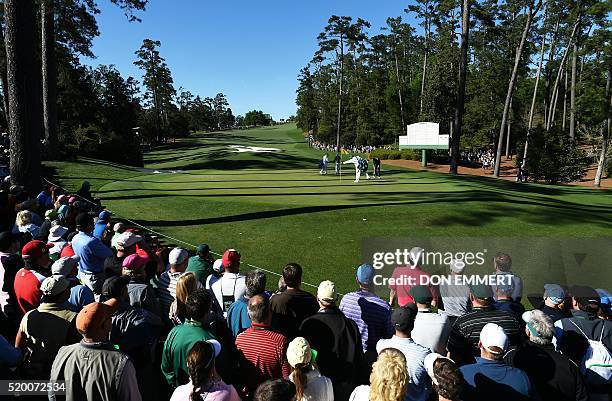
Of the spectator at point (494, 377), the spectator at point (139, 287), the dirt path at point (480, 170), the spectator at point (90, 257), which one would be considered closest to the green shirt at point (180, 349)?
the spectator at point (139, 287)

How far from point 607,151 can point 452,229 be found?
114 feet

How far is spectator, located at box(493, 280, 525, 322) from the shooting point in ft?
17.8

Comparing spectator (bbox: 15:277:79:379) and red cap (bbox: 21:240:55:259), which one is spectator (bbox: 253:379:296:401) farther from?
red cap (bbox: 21:240:55:259)

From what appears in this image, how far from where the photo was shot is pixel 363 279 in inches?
218

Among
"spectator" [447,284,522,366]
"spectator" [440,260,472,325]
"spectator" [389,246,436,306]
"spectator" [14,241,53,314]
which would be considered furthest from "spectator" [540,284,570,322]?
"spectator" [14,241,53,314]

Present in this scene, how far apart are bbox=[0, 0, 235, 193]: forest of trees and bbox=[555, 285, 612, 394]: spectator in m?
16.7

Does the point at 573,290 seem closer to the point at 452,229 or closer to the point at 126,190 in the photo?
the point at 452,229

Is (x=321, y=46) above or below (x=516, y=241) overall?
above

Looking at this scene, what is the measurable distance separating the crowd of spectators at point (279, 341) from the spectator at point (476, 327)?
0.01m

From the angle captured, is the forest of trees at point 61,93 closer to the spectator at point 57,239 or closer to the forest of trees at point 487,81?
the spectator at point 57,239

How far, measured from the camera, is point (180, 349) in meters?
4.07

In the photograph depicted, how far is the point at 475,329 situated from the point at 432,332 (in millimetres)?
481

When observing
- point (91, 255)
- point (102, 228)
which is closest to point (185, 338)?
point (91, 255)

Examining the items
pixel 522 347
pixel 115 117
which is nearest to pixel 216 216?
pixel 522 347
